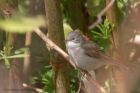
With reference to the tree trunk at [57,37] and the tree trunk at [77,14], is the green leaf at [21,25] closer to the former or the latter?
the tree trunk at [57,37]

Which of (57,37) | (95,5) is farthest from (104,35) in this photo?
(57,37)

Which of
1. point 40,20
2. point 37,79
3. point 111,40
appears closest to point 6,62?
point 37,79

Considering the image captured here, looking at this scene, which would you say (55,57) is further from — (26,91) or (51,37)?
(26,91)

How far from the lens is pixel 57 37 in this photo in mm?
944

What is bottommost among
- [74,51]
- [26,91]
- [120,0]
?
[26,91]

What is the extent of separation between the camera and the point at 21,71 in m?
1.45

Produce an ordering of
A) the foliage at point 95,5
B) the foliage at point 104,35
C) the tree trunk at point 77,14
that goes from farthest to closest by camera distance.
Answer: the tree trunk at point 77,14, the foliage at point 95,5, the foliage at point 104,35

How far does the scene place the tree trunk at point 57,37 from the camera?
0.88 meters

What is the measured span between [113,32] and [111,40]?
0.06 meters

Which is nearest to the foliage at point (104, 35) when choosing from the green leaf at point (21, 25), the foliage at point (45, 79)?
the foliage at point (45, 79)

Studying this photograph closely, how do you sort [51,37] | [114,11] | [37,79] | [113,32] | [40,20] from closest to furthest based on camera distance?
1. [40,20]
2. [51,37]
3. [114,11]
4. [113,32]
5. [37,79]

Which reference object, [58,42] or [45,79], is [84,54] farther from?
[58,42]

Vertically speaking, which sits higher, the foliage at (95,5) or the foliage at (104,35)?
the foliage at (95,5)

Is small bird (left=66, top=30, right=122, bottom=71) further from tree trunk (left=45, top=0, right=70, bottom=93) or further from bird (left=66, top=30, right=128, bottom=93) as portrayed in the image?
tree trunk (left=45, top=0, right=70, bottom=93)
